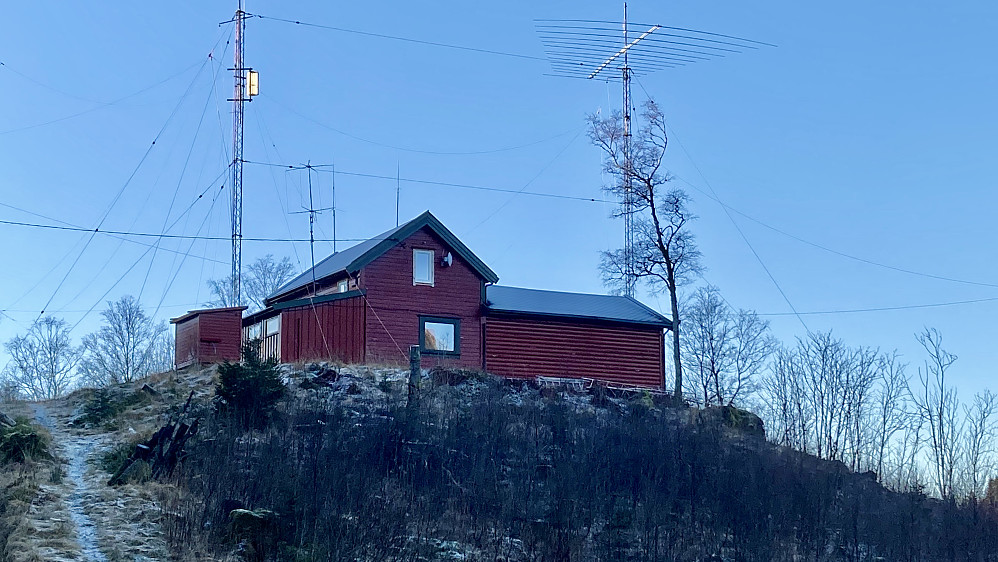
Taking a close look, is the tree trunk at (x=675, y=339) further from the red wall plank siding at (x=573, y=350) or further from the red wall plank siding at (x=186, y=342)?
the red wall plank siding at (x=186, y=342)

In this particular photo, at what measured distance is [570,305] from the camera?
39.5 metres


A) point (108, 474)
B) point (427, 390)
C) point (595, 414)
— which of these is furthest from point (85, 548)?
point (595, 414)

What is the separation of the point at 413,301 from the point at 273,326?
5.16 m

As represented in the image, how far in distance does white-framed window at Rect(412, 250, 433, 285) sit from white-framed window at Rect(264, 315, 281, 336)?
492 centimetres

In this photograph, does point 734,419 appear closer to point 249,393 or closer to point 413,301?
point 413,301

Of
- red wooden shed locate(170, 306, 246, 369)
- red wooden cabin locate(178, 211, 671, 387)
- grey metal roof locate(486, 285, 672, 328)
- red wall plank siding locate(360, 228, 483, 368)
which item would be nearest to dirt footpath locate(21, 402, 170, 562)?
red wooden shed locate(170, 306, 246, 369)

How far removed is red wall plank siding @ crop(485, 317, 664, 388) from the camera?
121 feet

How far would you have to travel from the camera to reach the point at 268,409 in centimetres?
2542

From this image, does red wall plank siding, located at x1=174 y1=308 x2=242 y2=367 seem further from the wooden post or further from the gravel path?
the wooden post

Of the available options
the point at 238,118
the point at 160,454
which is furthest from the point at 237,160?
the point at 160,454

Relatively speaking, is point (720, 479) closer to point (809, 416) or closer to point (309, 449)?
point (309, 449)

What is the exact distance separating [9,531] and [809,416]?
112 feet

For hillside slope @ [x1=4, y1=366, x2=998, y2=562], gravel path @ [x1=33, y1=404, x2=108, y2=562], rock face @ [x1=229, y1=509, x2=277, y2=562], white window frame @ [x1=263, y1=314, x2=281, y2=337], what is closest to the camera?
gravel path @ [x1=33, y1=404, x2=108, y2=562]

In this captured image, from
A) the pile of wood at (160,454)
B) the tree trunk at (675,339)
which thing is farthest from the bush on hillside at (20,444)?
the tree trunk at (675,339)
